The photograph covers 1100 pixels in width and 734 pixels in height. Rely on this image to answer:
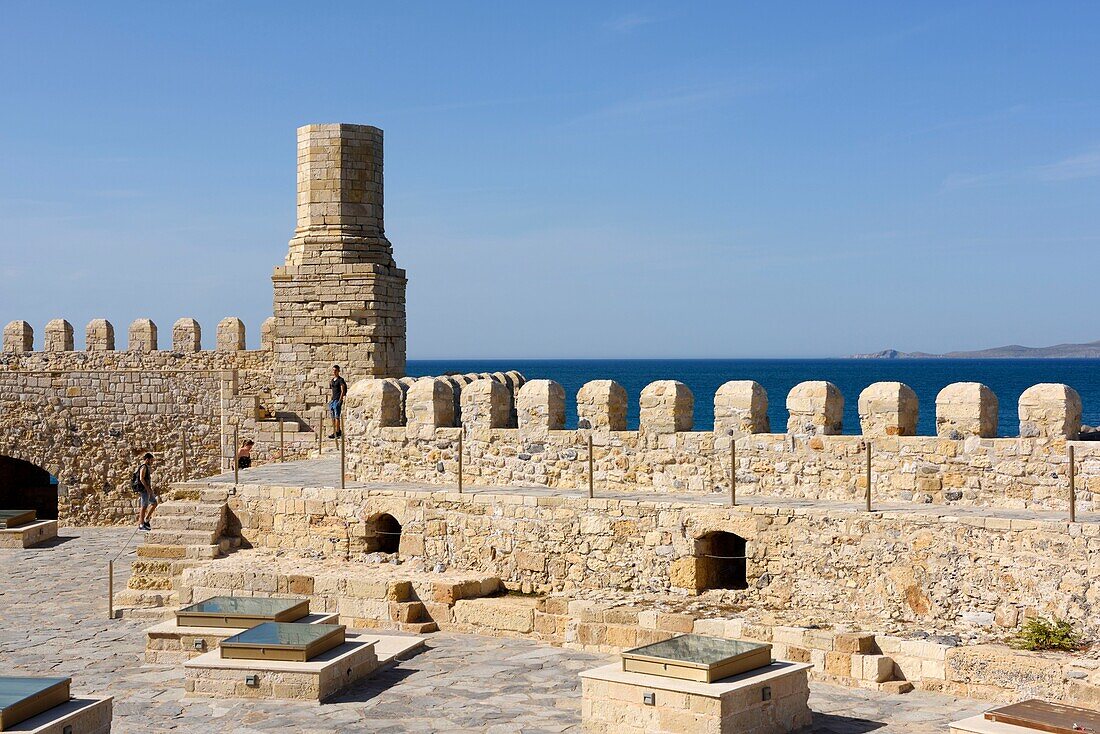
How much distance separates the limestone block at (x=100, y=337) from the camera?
845 inches

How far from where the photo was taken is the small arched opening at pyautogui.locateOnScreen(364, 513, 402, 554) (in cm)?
1261

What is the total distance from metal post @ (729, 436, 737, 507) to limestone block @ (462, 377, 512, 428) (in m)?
2.67

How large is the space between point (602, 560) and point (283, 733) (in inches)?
150

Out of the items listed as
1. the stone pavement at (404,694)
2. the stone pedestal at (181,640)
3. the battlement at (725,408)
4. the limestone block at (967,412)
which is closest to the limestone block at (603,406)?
the battlement at (725,408)

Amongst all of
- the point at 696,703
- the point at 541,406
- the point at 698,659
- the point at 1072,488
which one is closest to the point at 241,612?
the point at 541,406

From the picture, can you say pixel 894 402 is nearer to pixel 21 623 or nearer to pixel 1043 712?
pixel 1043 712

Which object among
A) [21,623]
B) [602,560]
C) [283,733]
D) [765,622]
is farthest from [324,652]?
[21,623]

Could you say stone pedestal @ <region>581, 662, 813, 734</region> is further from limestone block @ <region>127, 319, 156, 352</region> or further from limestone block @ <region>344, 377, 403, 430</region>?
limestone block @ <region>127, 319, 156, 352</region>

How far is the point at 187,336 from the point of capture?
21.0 metres

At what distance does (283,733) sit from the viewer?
8.39m

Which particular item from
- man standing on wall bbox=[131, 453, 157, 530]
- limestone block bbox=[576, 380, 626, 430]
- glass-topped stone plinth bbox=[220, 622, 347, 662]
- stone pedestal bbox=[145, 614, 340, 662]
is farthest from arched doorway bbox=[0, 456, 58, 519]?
glass-topped stone plinth bbox=[220, 622, 347, 662]

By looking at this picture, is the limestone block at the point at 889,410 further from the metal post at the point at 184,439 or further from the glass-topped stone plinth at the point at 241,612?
the metal post at the point at 184,439

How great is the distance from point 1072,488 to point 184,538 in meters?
8.90

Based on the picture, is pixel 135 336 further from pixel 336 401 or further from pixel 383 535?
pixel 383 535
